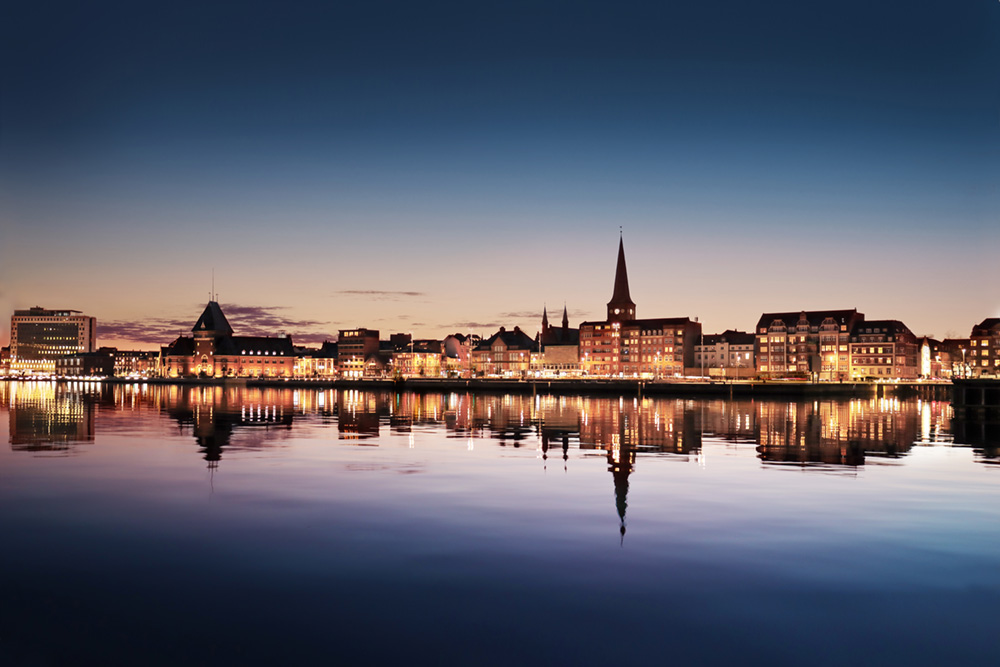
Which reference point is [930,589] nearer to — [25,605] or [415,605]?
[415,605]

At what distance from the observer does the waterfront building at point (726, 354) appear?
17362 centimetres

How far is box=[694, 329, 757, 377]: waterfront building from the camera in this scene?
6836 inches

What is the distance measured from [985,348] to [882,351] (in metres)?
40.2

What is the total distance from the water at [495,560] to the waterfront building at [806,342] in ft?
472

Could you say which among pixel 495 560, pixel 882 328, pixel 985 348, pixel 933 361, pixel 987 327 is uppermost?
pixel 987 327

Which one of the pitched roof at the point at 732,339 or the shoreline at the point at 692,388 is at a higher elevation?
the pitched roof at the point at 732,339

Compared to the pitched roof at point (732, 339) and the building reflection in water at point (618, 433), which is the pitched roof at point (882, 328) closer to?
the pitched roof at point (732, 339)

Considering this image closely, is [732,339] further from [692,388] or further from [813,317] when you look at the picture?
[692,388]

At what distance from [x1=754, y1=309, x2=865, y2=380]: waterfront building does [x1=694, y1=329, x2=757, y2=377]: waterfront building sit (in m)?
6.01

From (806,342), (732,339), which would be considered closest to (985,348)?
(806,342)

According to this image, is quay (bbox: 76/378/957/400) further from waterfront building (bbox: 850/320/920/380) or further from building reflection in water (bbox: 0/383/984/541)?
building reflection in water (bbox: 0/383/984/541)

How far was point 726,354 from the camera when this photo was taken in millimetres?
184375

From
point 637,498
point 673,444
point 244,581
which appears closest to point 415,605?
point 244,581

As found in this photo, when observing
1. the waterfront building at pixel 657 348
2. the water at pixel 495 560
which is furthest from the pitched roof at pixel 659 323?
the water at pixel 495 560
